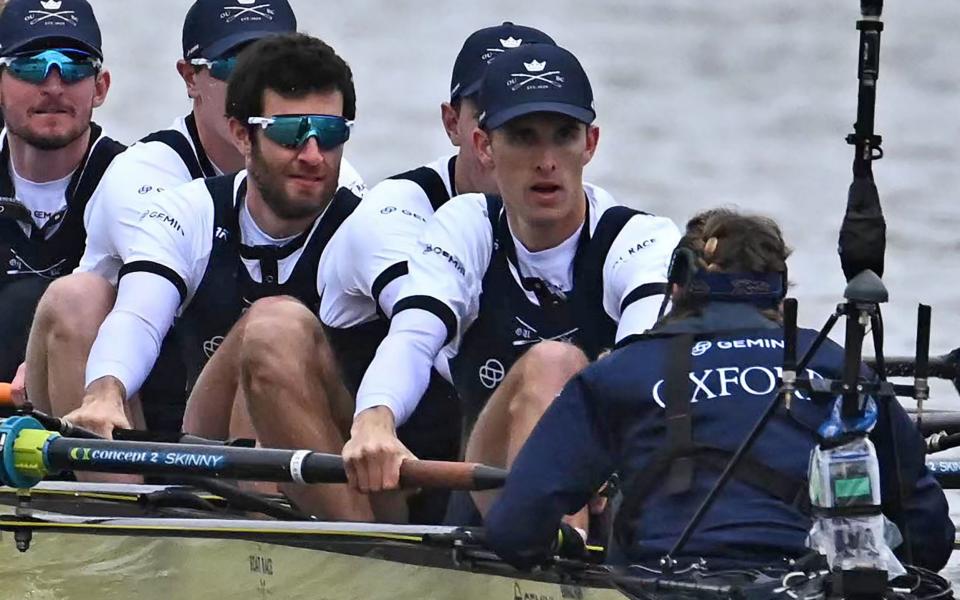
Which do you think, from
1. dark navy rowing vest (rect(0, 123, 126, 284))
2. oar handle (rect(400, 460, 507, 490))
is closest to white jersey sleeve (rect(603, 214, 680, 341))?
oar handle (rect(400, 460, 507, 490))

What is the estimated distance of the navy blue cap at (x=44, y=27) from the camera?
7234mm

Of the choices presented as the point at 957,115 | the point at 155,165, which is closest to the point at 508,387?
the point at 155,165

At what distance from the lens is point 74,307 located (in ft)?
21.4

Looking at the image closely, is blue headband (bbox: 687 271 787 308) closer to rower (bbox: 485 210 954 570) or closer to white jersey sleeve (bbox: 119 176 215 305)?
rower (bbox: 485 210 954 570)

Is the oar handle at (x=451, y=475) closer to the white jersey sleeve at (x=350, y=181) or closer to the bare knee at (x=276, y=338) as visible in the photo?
the bare knee at (x=276, y=338)

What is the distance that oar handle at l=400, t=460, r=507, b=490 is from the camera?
16.9ft

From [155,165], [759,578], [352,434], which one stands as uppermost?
[155,165]

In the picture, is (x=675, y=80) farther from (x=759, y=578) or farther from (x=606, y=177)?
(x=759, y=578)

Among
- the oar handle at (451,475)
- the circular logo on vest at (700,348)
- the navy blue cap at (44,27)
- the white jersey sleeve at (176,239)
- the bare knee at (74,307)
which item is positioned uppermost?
the navy blue cap at (44,27)

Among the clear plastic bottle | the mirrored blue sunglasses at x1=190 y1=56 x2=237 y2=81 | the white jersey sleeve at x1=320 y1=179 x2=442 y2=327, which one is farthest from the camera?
the mirrored blue sunglasses at x1=190 y1=56 x2=237 y2=81

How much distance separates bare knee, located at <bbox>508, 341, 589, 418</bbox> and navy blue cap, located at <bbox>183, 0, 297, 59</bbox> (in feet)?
7.25

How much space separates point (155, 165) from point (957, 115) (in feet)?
33.7

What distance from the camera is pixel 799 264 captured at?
39.8 ft

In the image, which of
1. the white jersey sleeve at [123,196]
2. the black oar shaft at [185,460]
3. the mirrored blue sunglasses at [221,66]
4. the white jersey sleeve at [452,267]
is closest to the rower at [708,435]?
the black oar shaft at [185,460]
